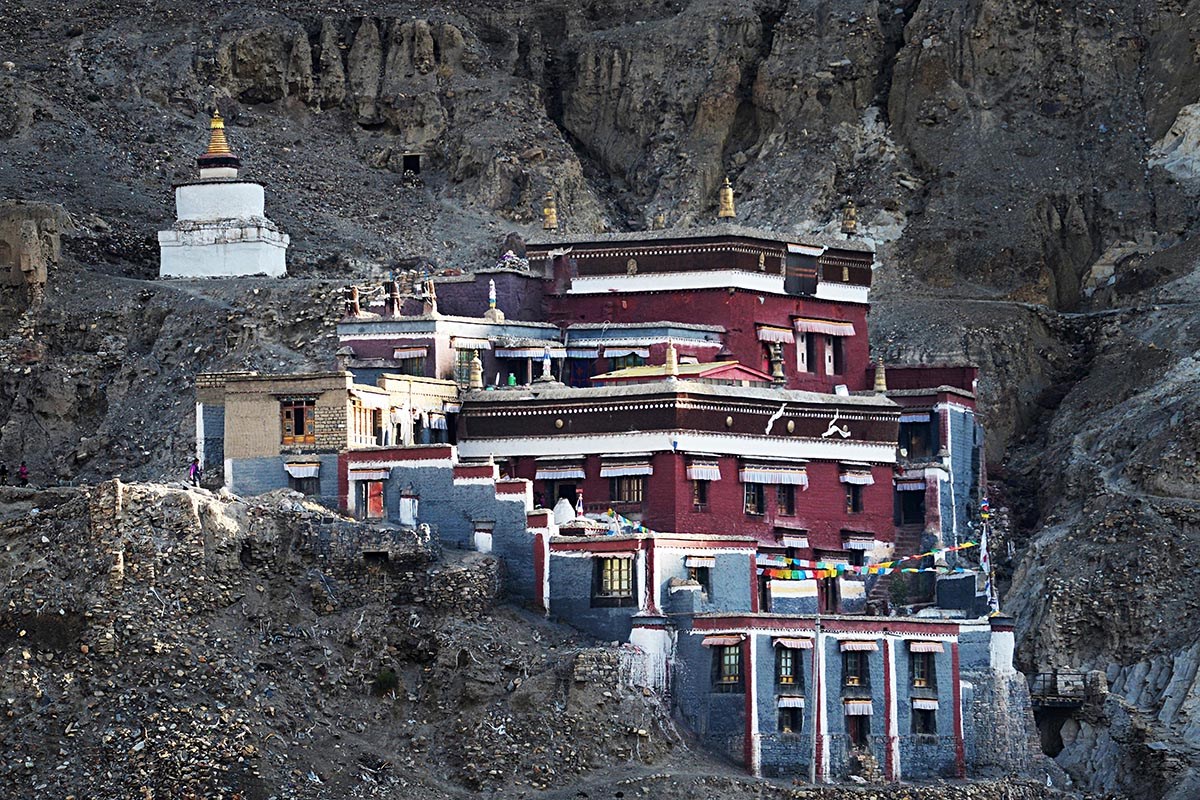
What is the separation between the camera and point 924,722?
324 feet

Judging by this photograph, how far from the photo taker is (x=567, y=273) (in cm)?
11319

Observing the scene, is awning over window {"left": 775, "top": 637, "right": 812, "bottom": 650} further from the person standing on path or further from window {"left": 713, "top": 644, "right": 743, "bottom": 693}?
the person standing on path

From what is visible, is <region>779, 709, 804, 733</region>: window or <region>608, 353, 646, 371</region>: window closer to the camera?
<region>779, 709, 804, 733</region>: window

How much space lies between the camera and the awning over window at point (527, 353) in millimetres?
109812

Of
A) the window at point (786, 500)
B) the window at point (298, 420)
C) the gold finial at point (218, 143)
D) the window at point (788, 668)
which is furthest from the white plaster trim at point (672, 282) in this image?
the gold finial at point (218, 143)

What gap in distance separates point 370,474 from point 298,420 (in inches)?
109

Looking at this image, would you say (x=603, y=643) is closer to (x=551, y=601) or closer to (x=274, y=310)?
(x=551, y=601)

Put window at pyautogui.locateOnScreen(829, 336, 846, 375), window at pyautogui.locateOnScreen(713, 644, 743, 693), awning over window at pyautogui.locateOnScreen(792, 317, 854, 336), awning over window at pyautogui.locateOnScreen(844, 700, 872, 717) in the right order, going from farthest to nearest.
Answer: window at pyautogui.locateOnScreen(829, 336, 846, 375)
awning over window at pyautogui.locateOnScreen(792, 317, 854, 336)
awning over window at pyautogui.locateOnScreen(844, 700, 872, 717)
window at pyautogui.locateOnScreen(713, 644, 743, 693)

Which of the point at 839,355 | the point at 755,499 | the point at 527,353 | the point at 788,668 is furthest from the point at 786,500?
the point at 839,355

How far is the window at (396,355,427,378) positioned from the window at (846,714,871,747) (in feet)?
58.3

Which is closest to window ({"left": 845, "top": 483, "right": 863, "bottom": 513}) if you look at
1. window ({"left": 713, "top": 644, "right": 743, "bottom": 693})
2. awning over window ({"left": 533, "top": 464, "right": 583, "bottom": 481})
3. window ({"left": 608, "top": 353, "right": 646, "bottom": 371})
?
window ({"left": 608, "top": 353, "right": 646, "bottom": 371})

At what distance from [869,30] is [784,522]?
4433 cm

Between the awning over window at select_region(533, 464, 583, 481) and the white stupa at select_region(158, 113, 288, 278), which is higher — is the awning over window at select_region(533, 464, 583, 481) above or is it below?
below

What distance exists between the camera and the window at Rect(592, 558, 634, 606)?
98062 millimetres
